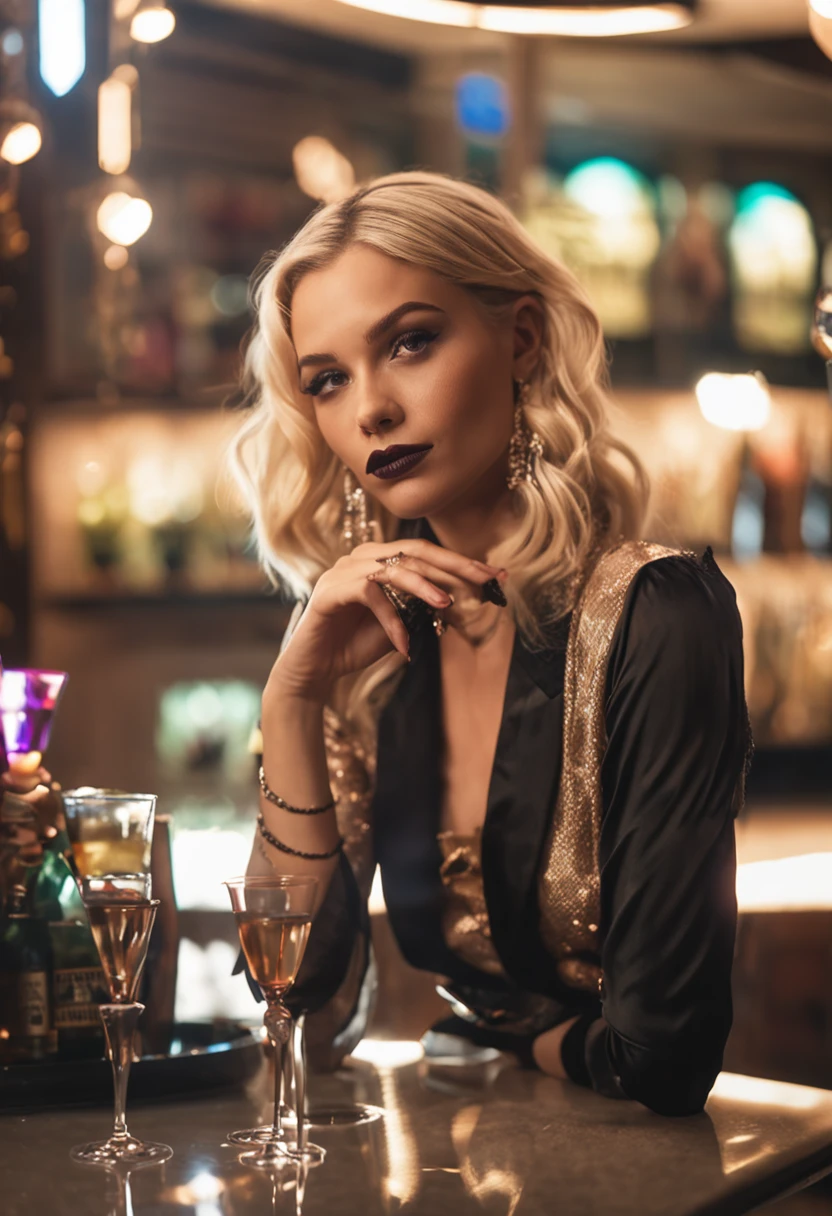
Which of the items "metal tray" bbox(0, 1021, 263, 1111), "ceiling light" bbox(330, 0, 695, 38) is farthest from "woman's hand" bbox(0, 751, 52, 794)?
"ceiling light" bbox(330, 0, 695, 38)

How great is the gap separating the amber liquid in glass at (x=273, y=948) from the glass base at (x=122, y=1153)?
6.4 inches

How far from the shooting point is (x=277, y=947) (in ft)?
4.07

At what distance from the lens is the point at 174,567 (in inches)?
164

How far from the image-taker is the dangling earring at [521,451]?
5.77ft

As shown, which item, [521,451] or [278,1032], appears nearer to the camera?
[278,1032]

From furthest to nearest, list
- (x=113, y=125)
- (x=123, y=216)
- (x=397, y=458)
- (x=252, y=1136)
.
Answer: (x=123, y=216) < (x=113, y=125) < (x=397, y=458) < (x=252, y=1136)

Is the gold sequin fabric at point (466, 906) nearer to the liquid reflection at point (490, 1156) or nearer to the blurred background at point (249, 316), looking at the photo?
the liquid reflection at point (490, 1156)

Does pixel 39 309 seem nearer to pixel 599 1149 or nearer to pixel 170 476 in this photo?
pixel 170 476

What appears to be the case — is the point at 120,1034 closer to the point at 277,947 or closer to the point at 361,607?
the point at 277,947

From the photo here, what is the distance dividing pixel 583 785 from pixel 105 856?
0.52m

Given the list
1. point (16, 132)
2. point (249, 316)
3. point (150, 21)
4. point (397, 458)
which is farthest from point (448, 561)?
point (249, 316)

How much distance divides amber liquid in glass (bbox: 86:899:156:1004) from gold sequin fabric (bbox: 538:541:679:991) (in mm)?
530

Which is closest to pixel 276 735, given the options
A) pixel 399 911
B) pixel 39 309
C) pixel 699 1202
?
pixel 399 911

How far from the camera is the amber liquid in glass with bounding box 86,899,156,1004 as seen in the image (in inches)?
48.8
